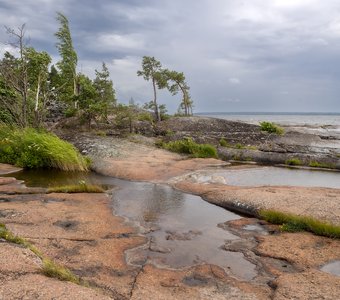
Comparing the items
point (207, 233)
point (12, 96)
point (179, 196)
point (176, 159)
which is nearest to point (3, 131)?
point (12, 96)

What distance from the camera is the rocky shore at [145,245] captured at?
306 inches

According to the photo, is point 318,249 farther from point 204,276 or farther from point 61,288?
point 61,288

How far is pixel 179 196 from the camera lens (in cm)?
1756

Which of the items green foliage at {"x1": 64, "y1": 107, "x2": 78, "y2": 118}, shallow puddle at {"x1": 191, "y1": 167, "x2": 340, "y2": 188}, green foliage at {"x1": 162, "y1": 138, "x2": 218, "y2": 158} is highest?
green foliage at {"x1": 64, "y1": 107, "x2": 78, "y2": 118}

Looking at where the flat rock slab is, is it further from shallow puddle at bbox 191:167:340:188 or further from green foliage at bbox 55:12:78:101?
green foliage at bbox 55:12:78:101

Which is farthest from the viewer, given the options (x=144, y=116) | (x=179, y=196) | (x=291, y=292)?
(x=144, y=116)

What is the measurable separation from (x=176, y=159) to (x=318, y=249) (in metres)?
17.0

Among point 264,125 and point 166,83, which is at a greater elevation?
point 166,83

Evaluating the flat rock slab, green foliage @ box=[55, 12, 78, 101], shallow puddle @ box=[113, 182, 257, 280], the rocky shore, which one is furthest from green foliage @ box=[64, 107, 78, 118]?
the flat rock slab

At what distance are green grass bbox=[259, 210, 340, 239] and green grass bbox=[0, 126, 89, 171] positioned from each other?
13.5 meters

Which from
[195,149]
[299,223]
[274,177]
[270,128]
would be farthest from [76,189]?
[270,128]

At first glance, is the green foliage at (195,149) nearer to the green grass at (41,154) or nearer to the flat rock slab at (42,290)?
the green grass at (41,154)

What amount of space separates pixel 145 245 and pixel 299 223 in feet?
17.7

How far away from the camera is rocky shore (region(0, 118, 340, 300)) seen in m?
7.78
